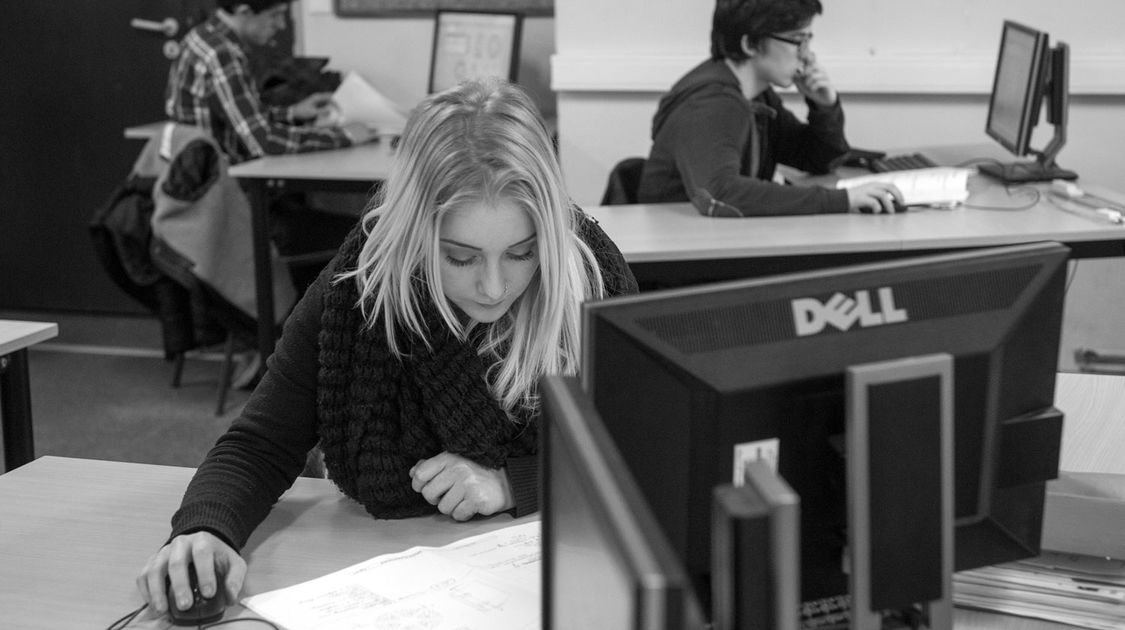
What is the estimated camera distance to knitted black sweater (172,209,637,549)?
138 centimetres

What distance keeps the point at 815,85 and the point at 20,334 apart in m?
2.10

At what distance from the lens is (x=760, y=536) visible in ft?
2.41

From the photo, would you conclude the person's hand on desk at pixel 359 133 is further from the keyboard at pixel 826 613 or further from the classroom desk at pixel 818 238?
the keyboard at pixel 826 613

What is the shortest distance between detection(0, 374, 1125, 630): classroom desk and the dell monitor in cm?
160

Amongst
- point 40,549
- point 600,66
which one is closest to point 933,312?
point 40,549

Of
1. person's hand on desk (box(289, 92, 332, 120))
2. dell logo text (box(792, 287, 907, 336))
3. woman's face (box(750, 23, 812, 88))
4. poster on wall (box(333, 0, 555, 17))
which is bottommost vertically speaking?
person's hand on desk (box(289, 92, 332, 120))

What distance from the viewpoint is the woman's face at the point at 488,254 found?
132cm

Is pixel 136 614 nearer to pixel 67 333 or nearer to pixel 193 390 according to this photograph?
pixel 193 390

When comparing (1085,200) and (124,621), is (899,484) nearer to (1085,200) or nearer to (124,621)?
(124,621)

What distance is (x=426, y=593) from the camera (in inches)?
46.6

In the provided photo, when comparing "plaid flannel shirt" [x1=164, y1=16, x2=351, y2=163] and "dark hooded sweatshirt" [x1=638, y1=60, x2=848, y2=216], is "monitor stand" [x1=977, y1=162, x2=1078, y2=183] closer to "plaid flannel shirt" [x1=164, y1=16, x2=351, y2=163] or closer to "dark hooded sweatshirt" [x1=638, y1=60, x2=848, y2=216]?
"dark hooded sweatshirt" [x1=638, y1=60, x2=848, y2=216]

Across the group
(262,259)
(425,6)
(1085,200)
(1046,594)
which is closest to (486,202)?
(1046,594)

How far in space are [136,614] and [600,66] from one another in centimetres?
284

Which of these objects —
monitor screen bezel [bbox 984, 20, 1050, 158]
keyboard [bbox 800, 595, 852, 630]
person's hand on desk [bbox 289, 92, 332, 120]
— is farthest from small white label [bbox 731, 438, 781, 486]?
person's hand on desk [bbox 289, 92, 332, 120]
